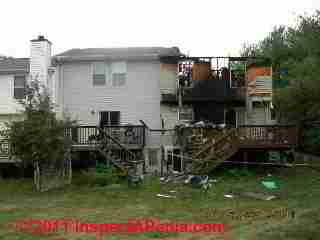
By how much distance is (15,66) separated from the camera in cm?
2355

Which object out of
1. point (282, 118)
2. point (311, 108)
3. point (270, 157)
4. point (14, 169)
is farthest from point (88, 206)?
point (282, 118)

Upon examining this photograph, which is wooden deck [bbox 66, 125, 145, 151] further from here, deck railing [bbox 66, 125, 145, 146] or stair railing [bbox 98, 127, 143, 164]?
stair railing [bbox 98, 127, 143, 164]

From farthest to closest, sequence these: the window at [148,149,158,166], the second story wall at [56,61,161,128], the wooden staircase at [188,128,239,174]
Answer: the second story wall at [56,61,161,128], the window at [148,149,158,166], the wooden staircase at [188,128,239,174]

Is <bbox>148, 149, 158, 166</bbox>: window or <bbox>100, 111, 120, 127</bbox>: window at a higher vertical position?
<bbox>100, 111, 120, 127</bbox>: window

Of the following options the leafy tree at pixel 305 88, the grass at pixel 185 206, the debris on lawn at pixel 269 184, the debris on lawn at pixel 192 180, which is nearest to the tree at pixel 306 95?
the leafy tree at pixel 305 88

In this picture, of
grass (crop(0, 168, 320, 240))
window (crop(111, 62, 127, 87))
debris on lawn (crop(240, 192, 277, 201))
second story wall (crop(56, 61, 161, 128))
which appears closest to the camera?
grass (crop(0, 168, 320, 240))

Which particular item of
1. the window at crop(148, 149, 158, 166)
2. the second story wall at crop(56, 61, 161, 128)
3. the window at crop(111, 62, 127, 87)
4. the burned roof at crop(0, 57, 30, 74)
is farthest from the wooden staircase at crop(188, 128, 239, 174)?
→ the burned roof at crop(0, 57, 30, 74)

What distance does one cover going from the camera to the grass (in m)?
9.59

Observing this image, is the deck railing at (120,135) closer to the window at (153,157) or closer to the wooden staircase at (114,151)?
the wooden staircase at (114,151)

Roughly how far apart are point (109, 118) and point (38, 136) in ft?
22.0

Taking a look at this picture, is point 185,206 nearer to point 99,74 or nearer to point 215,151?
point 215,151

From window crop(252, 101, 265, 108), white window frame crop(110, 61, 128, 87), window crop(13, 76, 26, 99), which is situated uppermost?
white window frame crop(110, 61, 128, 87)

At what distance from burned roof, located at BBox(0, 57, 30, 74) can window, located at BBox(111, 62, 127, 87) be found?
482cm

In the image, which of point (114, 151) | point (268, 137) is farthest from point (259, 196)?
point (114, 151)
